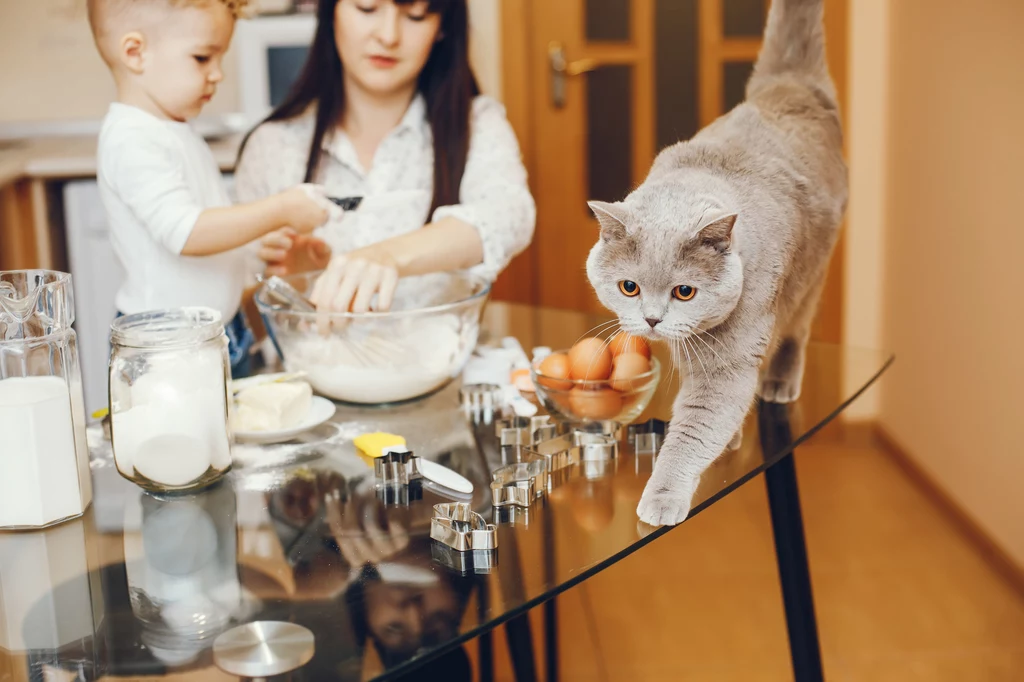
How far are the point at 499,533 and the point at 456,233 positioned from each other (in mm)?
621

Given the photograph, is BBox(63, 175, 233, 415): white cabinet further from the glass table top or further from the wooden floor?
the glass table top

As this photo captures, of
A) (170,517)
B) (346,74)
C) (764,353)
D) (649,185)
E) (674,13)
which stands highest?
(674,13)

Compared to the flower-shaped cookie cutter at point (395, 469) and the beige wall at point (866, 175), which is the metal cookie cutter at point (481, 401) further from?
the beige wall at point (866, 175)

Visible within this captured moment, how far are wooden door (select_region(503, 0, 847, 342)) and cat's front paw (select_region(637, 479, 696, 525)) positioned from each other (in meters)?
2.09

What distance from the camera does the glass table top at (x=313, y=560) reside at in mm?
637

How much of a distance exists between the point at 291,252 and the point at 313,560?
2.10 feet

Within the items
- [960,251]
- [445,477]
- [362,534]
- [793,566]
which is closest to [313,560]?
[362,534]

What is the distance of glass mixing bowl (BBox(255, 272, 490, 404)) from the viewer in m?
1.03

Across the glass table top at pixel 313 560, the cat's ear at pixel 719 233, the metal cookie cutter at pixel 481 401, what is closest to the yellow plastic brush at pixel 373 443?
the glass table top at pixel 313 560

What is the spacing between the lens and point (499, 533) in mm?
771

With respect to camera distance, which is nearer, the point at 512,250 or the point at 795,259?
the point at 795,259

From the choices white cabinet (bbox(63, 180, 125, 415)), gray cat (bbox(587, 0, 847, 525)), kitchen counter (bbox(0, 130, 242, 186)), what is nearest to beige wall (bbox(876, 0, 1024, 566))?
gray cat (bbox(587, 0, 847, 525))

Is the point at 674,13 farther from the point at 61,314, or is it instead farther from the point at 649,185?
the point at 61,314

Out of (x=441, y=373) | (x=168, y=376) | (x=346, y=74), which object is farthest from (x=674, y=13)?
(x=168, y=376)
